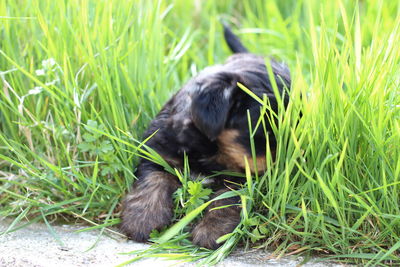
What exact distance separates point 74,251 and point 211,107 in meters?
0.86

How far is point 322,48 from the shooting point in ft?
6.97

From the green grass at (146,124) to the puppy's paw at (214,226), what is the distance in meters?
0.04

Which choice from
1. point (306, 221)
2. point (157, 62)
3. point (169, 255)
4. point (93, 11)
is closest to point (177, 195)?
point (169, 255)

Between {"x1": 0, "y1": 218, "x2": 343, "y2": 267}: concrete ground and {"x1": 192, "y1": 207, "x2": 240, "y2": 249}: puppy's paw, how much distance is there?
10 centimetres

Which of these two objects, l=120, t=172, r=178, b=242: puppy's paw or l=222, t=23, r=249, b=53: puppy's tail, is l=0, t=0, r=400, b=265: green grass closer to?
l=120, t=172, r=178, b=242: puppy's paw

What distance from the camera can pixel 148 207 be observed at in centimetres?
235

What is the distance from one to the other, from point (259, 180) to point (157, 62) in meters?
1.21

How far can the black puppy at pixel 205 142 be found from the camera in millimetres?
2279

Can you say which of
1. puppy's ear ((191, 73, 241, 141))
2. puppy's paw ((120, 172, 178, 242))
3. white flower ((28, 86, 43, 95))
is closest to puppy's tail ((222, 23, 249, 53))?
puppy's ear ((191, 73, 241, 141))

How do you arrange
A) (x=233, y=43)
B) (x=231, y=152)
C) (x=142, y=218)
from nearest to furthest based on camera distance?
(x=142, y=218) < (x=231, y=152) < (x=233, y=43)

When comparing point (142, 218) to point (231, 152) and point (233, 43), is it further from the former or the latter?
point (233, 43)

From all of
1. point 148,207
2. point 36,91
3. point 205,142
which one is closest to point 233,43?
point 205,142

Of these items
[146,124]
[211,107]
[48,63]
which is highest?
[48,63]

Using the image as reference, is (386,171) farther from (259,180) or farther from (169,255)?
(169,255)
